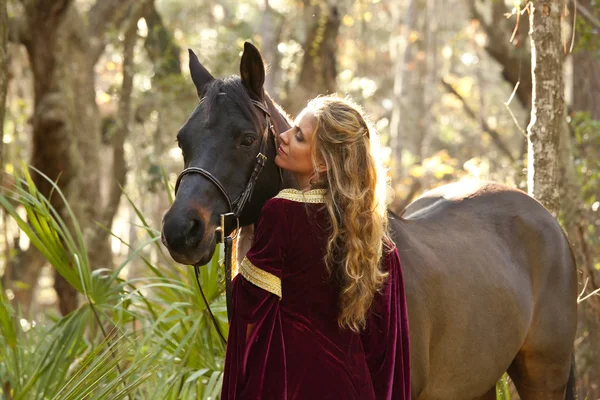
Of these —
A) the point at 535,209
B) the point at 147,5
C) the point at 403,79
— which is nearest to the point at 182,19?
the point at 403,79

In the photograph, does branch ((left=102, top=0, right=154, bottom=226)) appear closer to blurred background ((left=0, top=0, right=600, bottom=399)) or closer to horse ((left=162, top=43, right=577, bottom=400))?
blurred background ((left=0, top=0, right=600, bottom=399))

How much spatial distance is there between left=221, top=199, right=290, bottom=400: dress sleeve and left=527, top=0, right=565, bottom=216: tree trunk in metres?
2.80

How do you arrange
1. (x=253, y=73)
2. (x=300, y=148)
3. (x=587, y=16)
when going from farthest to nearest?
(x=587, y=16) → (x=253, y=73) → (x=300, y=148)

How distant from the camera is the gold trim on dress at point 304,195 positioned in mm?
2819

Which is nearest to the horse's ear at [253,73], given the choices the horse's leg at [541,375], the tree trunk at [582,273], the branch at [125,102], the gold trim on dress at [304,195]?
the gold trim on dress at [304,195]

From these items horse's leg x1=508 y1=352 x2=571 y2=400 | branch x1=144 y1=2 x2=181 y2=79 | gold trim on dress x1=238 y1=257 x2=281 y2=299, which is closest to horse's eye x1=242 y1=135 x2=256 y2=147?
gold trim on dress x1=238 y1=257 x2=281 y2=299

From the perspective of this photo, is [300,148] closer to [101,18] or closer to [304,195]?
[304,195]

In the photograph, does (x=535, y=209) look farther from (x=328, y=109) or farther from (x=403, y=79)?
(x=403, y=79)

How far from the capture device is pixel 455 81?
1059 inches

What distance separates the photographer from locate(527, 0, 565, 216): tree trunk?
5047 mm

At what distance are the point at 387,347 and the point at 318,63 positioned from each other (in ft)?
26.4

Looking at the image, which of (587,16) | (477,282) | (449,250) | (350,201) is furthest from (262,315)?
(587,16)

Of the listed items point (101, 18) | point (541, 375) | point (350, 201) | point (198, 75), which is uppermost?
point (101, 18)

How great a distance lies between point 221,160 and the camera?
303 centimetres
